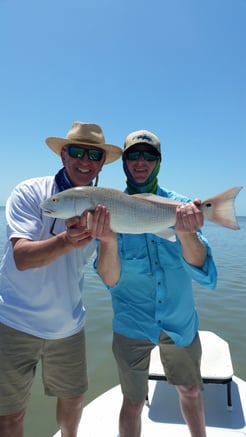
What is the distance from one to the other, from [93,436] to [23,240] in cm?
248

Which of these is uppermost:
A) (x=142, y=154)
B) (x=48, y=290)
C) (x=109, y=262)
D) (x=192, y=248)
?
(x=142, y=154)

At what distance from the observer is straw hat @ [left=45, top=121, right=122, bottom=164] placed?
313 cm

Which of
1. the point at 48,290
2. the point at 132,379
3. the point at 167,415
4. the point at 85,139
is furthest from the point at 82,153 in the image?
the point at 167,415

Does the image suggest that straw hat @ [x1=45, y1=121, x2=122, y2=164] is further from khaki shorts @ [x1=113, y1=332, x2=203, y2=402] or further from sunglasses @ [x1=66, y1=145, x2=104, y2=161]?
khaki shorts @ [x1=113, y1=332, x2=203, y2=402]

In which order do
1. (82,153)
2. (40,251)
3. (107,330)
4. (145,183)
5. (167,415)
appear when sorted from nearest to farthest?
(40,251), (82,153), (145,183), (167,415), (107,330)

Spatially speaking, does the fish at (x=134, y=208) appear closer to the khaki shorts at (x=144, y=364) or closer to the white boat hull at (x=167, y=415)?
the khaki shorts at (x=144, y=364)

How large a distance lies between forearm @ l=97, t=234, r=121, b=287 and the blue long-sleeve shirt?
0.23 ft

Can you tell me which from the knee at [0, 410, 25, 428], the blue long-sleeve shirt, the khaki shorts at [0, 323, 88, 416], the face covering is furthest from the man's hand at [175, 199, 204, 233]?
the knee at [0, 410, 25, 428]

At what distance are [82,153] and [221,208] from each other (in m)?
1.36

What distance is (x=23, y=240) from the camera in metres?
2.69

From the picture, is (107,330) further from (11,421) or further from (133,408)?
(11,421)

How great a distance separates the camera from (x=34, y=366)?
2947mm

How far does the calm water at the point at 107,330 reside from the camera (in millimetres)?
4828

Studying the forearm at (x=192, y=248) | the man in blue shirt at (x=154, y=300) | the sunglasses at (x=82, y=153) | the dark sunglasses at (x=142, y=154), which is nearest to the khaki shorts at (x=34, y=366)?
the man in blue shirt at (x=154, y=300)
